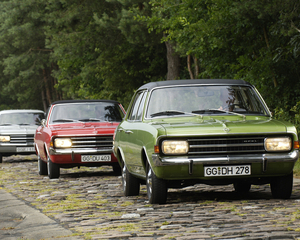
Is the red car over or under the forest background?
under

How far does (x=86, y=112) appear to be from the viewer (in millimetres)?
14602

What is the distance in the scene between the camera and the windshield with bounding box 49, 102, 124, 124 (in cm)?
1448

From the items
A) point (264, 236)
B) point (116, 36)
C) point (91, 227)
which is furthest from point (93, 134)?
point (116, 36)

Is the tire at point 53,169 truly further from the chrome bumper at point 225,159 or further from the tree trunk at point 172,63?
the tree trunk at point 172,63

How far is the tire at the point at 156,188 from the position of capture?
8.21m

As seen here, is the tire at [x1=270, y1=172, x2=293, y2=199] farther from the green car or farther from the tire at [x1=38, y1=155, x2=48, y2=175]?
the tire at [x1=38, y1=155, x2=48, y2=175]

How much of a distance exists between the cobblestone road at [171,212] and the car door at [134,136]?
0.54 metres

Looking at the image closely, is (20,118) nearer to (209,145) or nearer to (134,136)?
(134,136)

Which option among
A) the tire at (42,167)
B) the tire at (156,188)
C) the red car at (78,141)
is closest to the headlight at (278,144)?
the tire at (156,188)

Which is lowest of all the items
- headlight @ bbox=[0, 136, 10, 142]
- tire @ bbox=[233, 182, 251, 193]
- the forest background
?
headlight @ bbox=[0, 136, 10, 142]

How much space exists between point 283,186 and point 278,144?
69cm

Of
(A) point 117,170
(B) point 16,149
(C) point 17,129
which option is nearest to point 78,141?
(A) point 117,170

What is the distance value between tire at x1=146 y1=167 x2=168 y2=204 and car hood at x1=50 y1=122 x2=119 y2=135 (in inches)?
203

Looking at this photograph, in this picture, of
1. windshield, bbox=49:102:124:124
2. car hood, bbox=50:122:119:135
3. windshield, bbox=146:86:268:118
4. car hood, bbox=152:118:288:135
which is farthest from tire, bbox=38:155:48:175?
car hood, bbox=152:118:288:135
